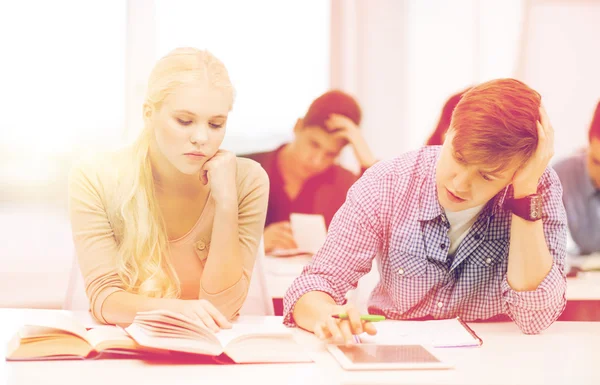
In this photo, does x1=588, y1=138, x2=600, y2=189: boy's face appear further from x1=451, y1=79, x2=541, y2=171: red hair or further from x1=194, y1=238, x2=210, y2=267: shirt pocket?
x1=194, y1=238, x2=210, y2=267: shirt pocket

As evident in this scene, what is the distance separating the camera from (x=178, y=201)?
1.65 meters

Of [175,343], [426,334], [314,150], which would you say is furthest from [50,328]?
[314,150]

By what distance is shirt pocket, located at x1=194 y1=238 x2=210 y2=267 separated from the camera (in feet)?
5.35

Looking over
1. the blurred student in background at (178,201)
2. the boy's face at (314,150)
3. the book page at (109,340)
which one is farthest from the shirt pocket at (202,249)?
the boy's face at (314,150)

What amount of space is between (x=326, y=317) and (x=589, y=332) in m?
0.62

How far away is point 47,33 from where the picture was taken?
207 cm

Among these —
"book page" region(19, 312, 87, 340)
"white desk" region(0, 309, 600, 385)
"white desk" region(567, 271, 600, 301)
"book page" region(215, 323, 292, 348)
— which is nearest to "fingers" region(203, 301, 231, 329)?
"book page" region(215, 323, 292, 348)

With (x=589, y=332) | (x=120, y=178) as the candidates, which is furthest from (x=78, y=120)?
(x=589, y=332)

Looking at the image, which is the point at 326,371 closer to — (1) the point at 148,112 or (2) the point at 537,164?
(2) the point at 537,164

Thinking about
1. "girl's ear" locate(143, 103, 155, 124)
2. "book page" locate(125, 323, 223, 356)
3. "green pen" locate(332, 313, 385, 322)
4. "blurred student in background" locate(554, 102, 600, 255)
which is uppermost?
"girl's ear" locate(143, 103, 155, 124)

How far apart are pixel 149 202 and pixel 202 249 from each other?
0.54ft

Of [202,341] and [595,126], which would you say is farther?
[595,126]

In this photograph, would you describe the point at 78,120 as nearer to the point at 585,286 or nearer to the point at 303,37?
the point at 303,37

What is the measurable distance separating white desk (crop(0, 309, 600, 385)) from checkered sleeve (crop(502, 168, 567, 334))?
0.12 metres
